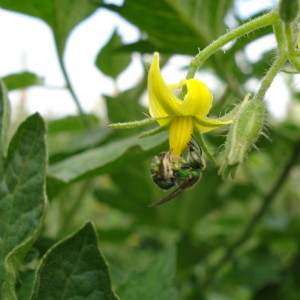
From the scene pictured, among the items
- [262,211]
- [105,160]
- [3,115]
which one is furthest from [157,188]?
[3,115]

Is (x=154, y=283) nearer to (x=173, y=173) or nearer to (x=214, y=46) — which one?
(x=173, y=173)

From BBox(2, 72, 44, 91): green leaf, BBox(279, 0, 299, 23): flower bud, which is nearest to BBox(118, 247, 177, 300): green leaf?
BBox(279, 0, 299, 23): flower bud

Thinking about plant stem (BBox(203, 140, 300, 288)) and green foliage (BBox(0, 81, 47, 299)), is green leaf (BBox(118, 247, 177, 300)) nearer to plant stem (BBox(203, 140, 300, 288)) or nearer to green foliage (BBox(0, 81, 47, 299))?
green foliage (BBox(0, 81, 47, 299))

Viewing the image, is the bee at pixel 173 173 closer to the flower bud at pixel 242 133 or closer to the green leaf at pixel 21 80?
the flower bud at pixel 242 133

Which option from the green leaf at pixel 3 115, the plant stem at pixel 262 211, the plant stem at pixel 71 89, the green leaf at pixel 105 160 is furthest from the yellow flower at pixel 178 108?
the plant stem at pixel 262 211

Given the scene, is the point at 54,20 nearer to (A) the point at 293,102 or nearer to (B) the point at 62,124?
(B) the point at 62,124

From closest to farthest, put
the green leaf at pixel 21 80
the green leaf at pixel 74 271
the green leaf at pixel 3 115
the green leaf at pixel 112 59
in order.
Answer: the green leaf at pixel 74 271
the green leaf at pixel 3 115
the green leaf at pixel 21 80
the green leaf at pixel 112 59

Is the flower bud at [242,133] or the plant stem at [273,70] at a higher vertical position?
the plant stem at [273,70]
